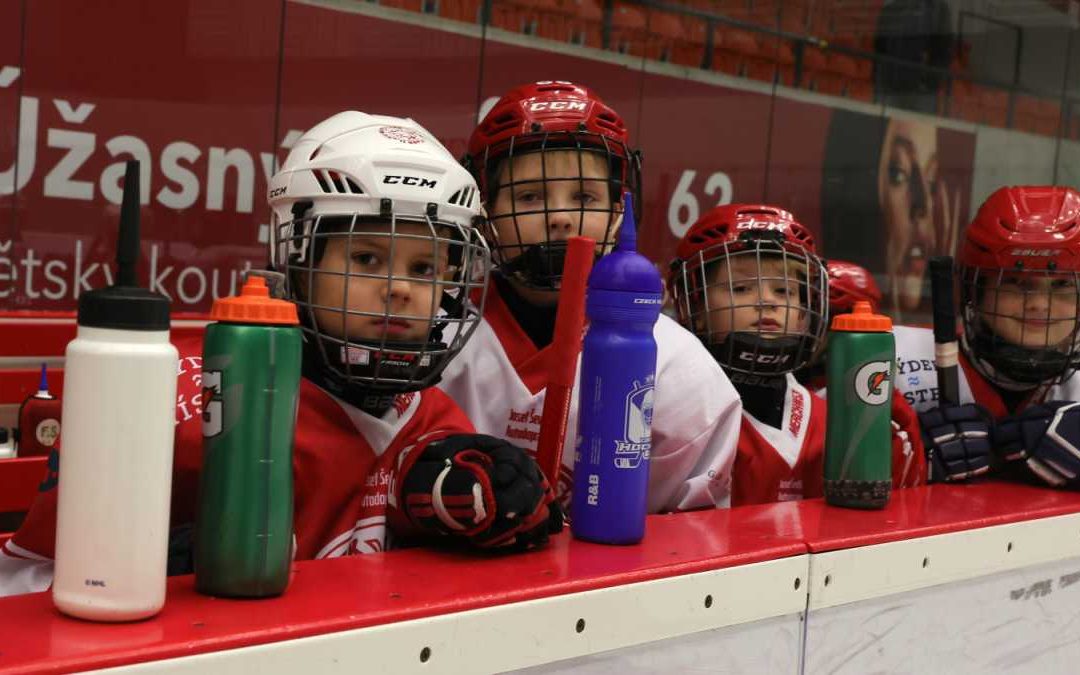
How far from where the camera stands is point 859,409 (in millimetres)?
1406

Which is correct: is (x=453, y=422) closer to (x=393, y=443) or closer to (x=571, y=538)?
(x=393, y=443)

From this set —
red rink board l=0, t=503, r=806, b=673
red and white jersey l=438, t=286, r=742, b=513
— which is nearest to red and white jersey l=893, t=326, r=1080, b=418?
red and white jersey l=438, t=286, r=742, b=513

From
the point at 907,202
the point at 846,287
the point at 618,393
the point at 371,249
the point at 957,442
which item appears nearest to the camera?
the point at 618,393

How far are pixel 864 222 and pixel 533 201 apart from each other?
5.09 m

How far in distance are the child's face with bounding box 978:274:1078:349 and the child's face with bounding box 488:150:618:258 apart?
0.85m

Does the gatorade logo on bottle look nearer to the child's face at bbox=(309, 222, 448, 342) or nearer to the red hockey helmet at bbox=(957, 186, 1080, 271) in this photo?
the child's face at bbox=(309, 222, 448, 342)

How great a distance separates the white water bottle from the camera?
0.77 m

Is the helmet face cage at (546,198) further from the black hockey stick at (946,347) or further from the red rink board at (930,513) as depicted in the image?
the black hockey stick at (946,347)

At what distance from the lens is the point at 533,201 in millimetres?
1697

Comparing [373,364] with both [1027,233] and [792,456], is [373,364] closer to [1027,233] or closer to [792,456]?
[792,456]

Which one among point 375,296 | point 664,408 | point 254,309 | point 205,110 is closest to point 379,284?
point 375,296

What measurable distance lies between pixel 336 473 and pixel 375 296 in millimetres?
229

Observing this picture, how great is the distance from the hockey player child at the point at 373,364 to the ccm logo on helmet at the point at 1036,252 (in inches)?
47.8

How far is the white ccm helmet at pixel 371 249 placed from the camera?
1.21 m
